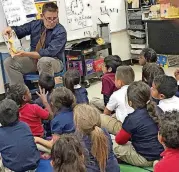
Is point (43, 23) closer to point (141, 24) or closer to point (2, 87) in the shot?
point (2, 87)

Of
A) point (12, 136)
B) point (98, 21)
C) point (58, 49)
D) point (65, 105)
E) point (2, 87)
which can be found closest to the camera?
point (12, 136)

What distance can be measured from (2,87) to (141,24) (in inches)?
96.5

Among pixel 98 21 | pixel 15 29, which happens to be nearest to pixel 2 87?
pixel 15 29

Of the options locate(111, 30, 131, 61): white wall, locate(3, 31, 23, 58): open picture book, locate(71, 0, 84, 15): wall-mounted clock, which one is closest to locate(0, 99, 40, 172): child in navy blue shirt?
locate(3, 31, 23, 58): open picture book

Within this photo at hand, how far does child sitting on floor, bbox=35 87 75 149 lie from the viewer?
232 cm

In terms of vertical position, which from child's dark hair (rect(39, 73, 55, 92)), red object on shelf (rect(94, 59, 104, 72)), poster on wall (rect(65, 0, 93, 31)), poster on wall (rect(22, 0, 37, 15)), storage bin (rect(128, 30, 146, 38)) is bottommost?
red object on shelf (rect(94, 59, 104, 72))

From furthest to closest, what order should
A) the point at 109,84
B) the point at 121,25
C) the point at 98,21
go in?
the point at 121,25 < the point at 98,21 < the point at 109,84

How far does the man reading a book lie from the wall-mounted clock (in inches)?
46.2

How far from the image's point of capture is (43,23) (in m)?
3.95

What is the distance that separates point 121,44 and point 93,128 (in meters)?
4.16

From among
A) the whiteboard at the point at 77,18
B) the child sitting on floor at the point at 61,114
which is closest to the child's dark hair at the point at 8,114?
the child sitting on floor at the point at 61,114

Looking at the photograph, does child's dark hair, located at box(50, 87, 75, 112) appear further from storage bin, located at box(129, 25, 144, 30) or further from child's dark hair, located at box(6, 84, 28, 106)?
storage bin, located at box(129, 25, 144, 30)

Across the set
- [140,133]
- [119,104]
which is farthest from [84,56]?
[140,133]

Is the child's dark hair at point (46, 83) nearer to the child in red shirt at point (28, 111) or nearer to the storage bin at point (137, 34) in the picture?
the child in red shirt at point (28, 111)
